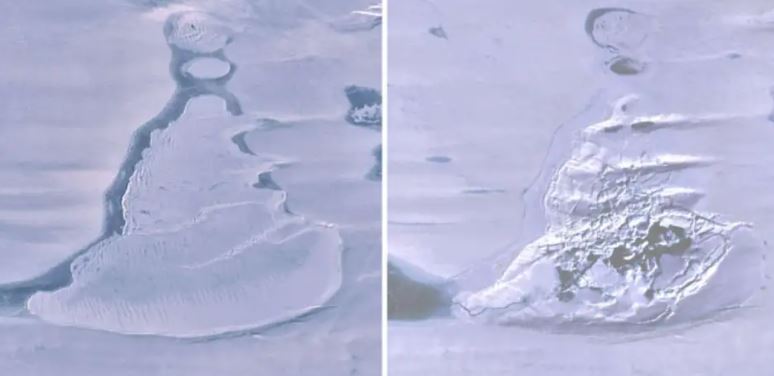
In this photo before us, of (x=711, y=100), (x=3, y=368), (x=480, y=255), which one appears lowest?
(x=3, y=368)

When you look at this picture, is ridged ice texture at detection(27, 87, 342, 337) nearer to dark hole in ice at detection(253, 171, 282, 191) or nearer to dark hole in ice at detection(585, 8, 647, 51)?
dark hole in ice at detection(253, 171, 282, 191)

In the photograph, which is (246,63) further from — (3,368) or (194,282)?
(3,368)

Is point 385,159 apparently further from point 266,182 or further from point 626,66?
point 626,66

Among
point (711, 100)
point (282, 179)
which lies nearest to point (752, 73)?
point (711, 100)

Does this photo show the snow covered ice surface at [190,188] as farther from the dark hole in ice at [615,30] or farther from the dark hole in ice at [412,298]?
the dark hole in ice at [615,30]

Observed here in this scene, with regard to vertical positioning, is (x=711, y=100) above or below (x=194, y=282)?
above

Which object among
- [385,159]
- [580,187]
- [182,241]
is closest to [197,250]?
[182,241]
